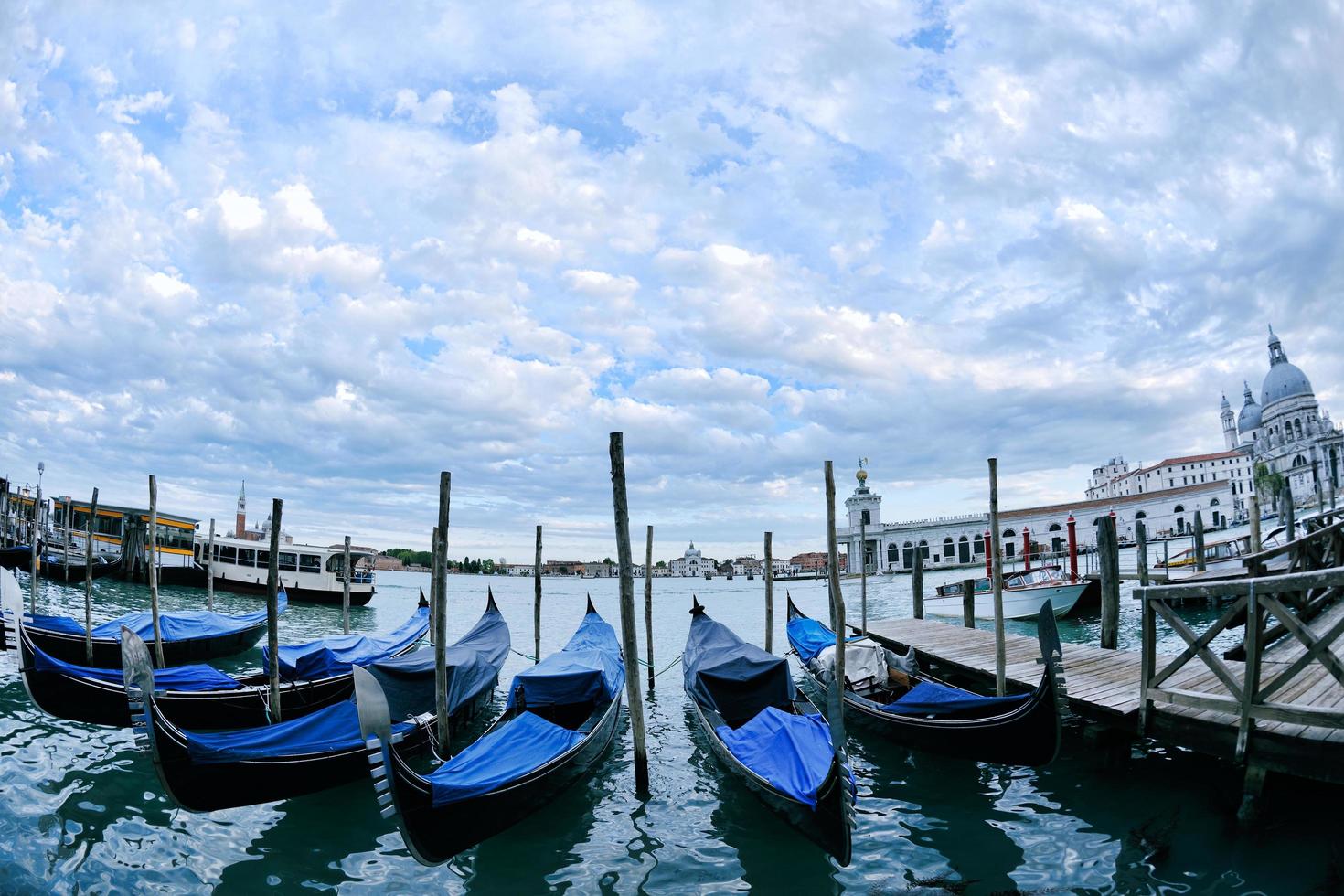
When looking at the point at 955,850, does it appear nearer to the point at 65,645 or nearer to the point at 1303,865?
the point at 1303,865

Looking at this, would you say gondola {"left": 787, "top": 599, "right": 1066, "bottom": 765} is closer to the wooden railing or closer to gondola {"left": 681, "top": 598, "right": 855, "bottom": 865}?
the wooden railing

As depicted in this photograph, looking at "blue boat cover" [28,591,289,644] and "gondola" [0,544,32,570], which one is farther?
"gondola" [0,544,32,570]

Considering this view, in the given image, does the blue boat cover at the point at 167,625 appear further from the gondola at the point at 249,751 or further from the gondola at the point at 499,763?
the gondola at the point at 499,763

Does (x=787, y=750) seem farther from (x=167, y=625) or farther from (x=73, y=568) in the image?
(x=73, y=568)

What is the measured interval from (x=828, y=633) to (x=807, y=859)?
8709mm

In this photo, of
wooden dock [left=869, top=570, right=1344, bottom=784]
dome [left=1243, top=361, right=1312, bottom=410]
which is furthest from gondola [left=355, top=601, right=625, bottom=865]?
dome [left=1243, top=361, right=1312, bottom=410]

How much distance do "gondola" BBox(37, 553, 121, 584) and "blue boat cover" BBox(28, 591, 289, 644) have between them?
771 inches

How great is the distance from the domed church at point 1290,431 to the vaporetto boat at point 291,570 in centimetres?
8753

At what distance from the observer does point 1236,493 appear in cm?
8675

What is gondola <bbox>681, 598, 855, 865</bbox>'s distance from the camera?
18.6 ft

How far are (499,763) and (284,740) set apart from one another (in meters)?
2.29

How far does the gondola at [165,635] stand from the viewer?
14.3 metres

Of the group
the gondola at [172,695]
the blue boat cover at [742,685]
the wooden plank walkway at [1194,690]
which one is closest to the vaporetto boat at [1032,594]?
the wooden plank walkway at [1194,690]

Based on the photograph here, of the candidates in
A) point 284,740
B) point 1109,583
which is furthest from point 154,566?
point 1109,583
